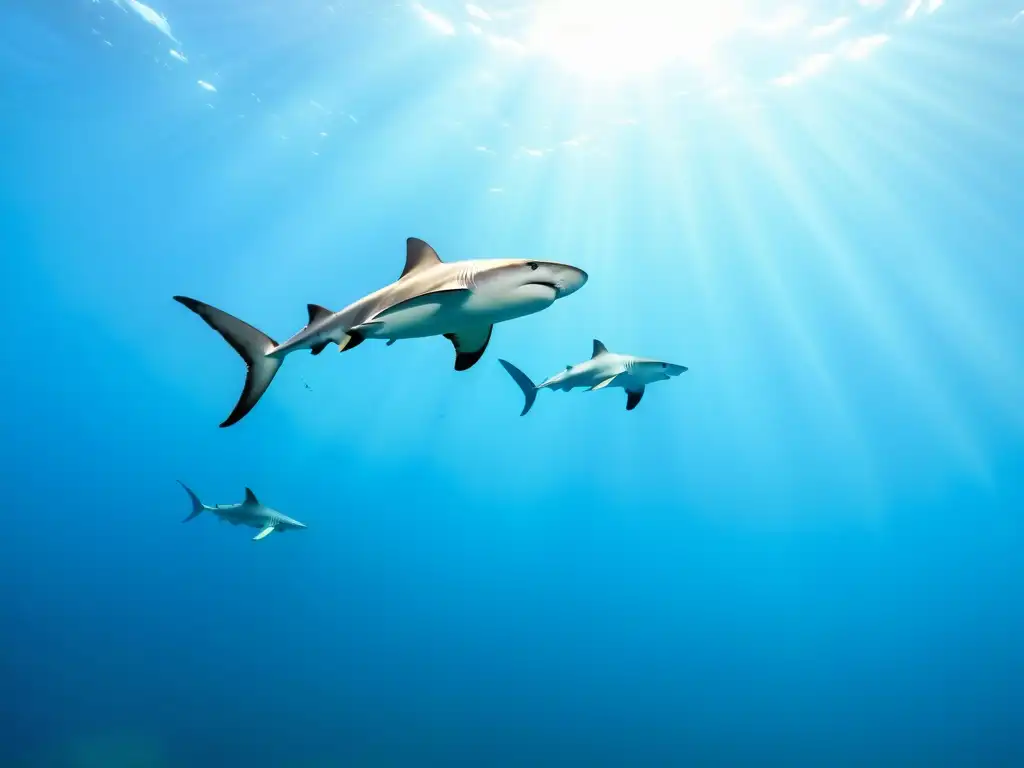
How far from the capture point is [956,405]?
42062 mm

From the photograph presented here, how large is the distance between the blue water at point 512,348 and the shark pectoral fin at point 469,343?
16.4 m

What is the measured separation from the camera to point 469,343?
13.4ft

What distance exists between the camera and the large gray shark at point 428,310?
312 cm

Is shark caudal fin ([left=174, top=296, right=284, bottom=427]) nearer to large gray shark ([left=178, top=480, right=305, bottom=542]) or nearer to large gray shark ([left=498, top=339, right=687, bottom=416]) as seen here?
large gray shark ([left=498, top=339, right=687, bottom=416])

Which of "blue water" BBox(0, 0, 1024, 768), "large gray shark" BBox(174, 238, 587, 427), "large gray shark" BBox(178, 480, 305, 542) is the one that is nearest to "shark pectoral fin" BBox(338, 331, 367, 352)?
"large gray shark" BBox(174, 238, 587, 427)

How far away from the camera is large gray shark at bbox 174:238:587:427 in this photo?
3121mm

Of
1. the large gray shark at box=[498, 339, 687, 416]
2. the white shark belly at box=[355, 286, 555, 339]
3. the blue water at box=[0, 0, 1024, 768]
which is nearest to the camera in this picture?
the white shark belly at box=[355, 286, 555, 339]

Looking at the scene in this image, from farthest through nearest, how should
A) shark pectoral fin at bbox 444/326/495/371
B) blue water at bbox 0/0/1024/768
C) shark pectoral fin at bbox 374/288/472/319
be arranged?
blue water at bbox 0/0/1024/768
shark pectoral fin at bbox 444/326/495/371
shark pectoral fin at bbox 374/288/472/319

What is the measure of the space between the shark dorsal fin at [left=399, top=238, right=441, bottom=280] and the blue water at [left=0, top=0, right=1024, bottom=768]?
15705 mm

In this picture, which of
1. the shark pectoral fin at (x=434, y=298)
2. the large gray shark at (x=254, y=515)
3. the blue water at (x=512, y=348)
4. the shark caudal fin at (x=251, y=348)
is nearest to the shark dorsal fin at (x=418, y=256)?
the shark pectoral fin at (x=434, y=298)

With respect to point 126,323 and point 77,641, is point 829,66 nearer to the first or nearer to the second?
point 77,641

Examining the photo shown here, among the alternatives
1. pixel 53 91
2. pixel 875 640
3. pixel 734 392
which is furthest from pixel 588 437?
pixel 53 91

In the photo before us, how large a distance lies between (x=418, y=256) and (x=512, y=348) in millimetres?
46569

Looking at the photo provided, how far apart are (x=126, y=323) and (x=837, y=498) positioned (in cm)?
9647
